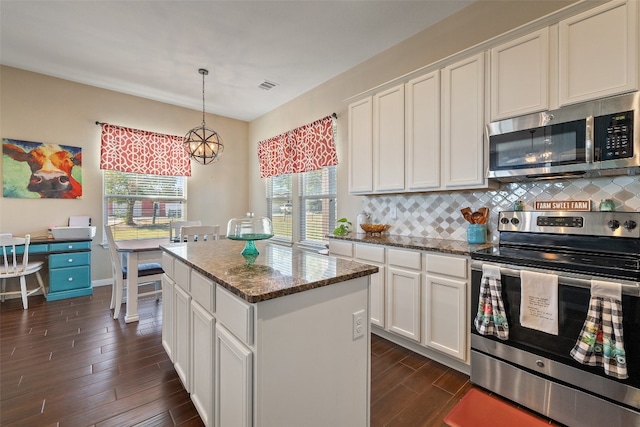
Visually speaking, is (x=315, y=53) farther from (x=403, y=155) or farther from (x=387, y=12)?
(x=403, y=155)

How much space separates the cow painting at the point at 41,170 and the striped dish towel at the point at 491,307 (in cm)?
522

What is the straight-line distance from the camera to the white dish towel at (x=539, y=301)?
5.23 ft

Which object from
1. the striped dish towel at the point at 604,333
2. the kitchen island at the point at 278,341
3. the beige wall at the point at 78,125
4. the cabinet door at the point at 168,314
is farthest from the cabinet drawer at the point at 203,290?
the beige wall at the point at 78,125

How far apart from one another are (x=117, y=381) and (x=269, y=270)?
1.63 meters

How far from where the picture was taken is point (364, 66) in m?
3.53

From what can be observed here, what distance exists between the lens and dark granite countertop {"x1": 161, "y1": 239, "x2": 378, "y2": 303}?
3.70 ft

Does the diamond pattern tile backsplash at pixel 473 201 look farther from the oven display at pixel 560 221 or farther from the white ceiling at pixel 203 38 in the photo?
the white ceiling at pixel 203 38

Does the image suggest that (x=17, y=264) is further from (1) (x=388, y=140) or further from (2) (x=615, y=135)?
(2) (x=615, y=135)

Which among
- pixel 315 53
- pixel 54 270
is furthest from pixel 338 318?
pixel 54 270

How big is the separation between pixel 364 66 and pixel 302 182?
194cm

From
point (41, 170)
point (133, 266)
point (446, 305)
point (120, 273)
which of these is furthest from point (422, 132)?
point (41, 170)

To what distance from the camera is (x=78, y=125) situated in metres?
4.11

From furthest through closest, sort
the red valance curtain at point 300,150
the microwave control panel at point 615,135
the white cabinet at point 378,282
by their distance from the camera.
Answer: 1. the red valance curtain at point 300,150
2. the white cabinet at point 378,282
3. the microwave control panel at point 615,135

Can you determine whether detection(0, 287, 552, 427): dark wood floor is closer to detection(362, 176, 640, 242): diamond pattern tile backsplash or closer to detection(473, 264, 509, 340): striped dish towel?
detection(473, 264, 509, 340): striped dish towel
